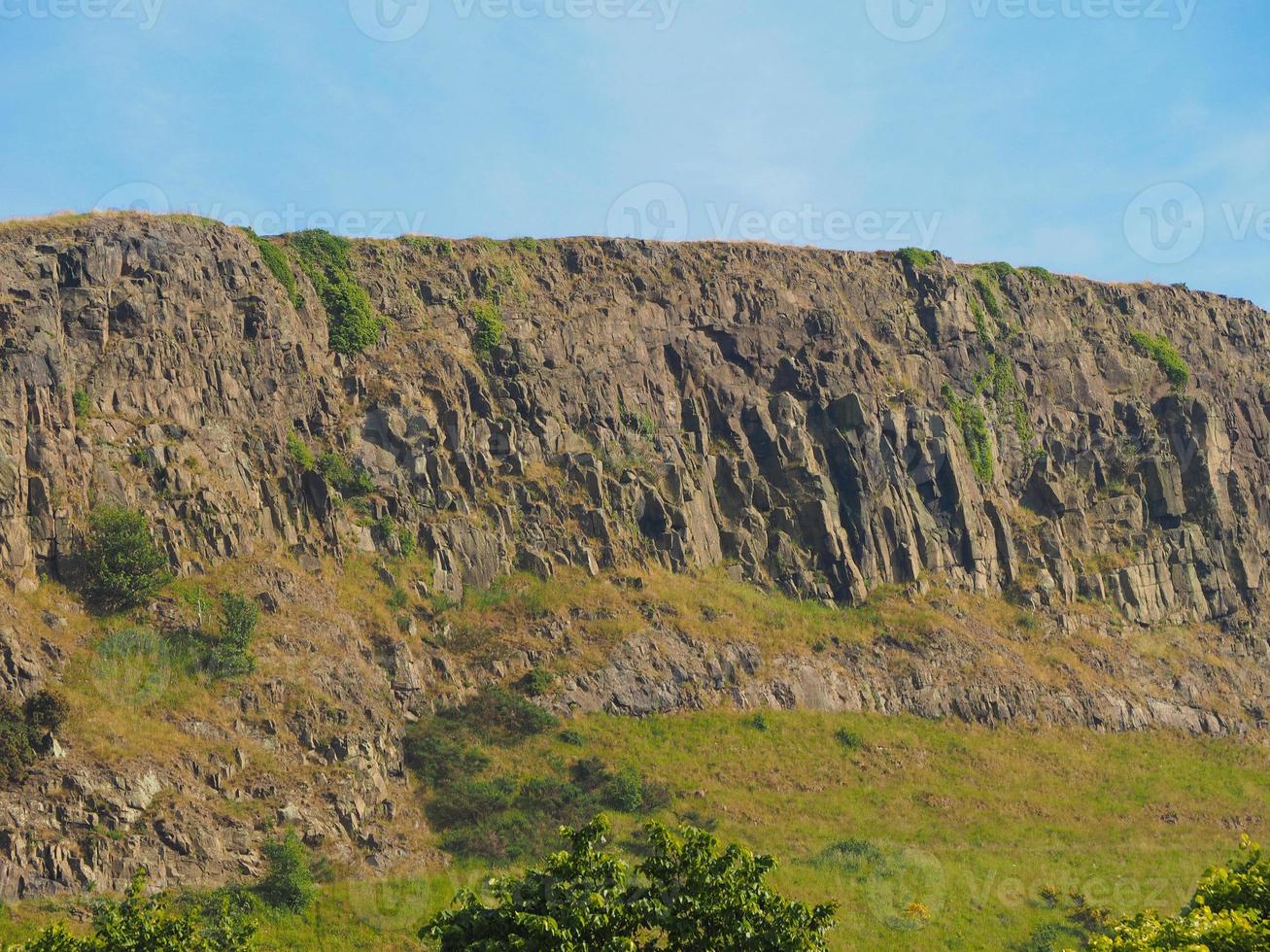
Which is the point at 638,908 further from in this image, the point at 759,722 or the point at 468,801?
the point at 759,722

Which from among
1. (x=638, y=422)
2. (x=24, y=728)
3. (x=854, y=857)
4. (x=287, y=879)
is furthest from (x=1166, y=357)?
(x=24, y=728)

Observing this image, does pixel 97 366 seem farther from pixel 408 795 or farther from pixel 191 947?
pixel 191 947

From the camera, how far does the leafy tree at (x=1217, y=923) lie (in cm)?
2495

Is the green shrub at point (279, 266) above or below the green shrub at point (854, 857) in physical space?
above

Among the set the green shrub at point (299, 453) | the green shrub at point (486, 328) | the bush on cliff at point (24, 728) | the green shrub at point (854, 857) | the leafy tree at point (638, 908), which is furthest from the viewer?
the green shrub at point (486, 328)

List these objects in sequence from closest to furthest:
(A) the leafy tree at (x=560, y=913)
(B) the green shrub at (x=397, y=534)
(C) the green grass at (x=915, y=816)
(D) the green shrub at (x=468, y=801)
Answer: (A) the leafy tree at (x=560, y=913) < (C) the green grass at (x=915, y=816) < (D) the green shrub at (x=468, y=801) < (B) the green shrub at (x=397, y=534)

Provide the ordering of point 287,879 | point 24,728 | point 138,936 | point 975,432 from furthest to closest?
point 975,432, point 24,728, point 287,879, point 138,936

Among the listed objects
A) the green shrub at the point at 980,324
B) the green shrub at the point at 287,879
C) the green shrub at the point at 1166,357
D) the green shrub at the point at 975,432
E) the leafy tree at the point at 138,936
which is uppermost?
the green shrub at the point at 980,324

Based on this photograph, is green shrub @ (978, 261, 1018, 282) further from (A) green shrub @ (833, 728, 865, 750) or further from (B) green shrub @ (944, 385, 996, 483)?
(A) green shrub @ (833, 728, 865, 750)

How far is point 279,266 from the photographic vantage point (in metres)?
79.9

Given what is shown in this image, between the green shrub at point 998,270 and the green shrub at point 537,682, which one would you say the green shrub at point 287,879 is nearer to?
the green shrub at point 537,682

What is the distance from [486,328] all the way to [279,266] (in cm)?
1415

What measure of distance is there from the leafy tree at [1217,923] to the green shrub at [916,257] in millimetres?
78007

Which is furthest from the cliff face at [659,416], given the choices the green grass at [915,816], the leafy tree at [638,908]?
the leafy tree at [638,908]
